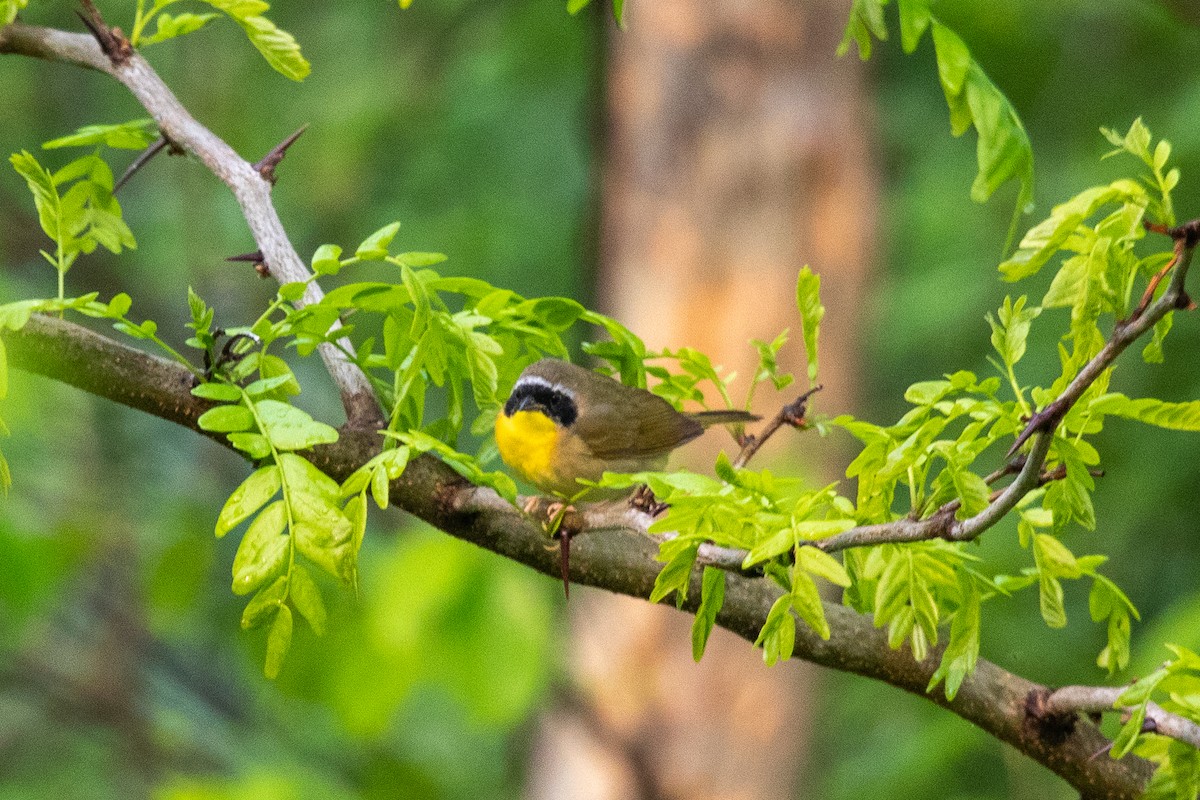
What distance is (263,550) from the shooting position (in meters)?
1.49

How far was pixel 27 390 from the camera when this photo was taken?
16.6 ft

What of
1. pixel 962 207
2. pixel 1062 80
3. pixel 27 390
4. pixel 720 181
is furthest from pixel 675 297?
pixel 1062 80

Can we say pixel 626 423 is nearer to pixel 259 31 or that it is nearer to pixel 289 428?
pixel 259 31

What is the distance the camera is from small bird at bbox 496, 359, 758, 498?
10.3 ft

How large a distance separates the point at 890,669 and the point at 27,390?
406 centimetres

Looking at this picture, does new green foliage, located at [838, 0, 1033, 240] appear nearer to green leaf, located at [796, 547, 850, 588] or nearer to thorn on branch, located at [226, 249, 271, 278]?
green leaf, located at [796, 547, 850, 588]

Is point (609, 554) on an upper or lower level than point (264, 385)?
lower

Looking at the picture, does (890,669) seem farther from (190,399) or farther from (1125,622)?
(190,399)

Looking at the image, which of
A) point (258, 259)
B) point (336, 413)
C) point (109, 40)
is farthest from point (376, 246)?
point (336, 413)

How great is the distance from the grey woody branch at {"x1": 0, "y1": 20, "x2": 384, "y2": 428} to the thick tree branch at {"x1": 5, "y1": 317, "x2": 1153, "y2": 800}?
0.09 m

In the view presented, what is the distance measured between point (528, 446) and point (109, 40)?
4.62ft

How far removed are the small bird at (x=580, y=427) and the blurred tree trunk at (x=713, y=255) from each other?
192cm

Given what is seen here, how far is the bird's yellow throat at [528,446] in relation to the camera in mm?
3123

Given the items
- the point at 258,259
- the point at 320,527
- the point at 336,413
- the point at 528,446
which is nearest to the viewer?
the point at 320,527
